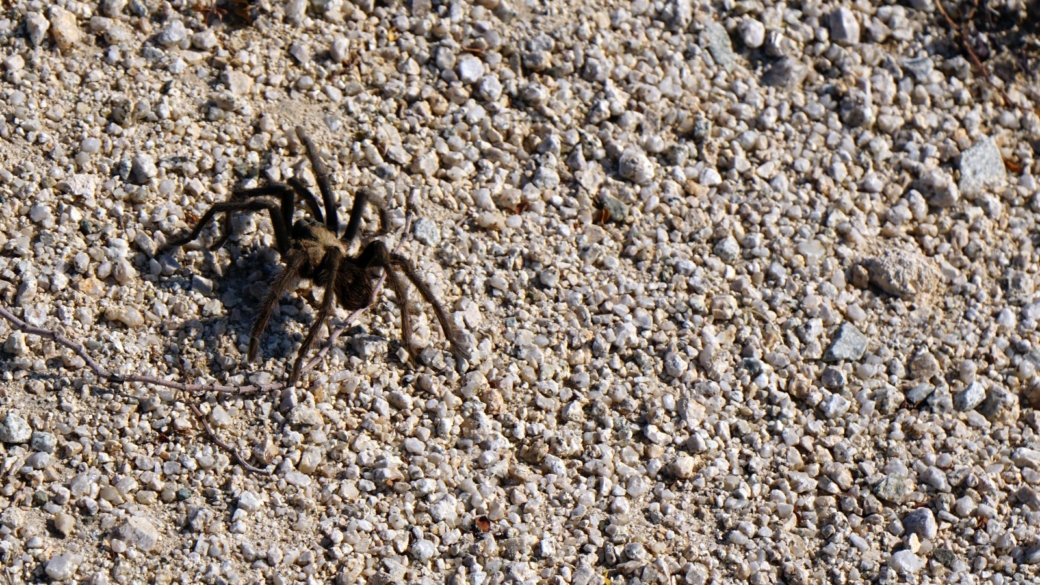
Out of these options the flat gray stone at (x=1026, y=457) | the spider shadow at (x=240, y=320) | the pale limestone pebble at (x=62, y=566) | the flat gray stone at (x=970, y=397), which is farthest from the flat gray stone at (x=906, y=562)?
the pale limestone pebble at (x=62, y=566)

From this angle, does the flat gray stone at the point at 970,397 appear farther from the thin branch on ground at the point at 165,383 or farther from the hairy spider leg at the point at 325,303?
the thin branch on ground at the point at 165,383

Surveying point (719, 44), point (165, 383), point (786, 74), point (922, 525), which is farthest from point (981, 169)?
point (165, 383)

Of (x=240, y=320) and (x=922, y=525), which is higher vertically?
(x=922, y=525)

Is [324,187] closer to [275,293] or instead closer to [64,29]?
[275,293]

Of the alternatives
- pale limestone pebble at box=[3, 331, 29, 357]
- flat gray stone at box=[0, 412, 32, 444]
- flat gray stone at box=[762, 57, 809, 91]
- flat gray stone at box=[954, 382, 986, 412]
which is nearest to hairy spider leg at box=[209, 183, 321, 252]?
pale limestone pebble at box=[3, 331, 29, 357]

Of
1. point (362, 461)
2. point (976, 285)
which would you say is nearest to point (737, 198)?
point (976, 285)

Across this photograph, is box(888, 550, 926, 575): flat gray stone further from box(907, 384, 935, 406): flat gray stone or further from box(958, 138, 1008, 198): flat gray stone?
box(958, 138, 1008, 198): flat gray stone

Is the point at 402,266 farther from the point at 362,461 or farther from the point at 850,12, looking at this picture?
the point at 850,12
